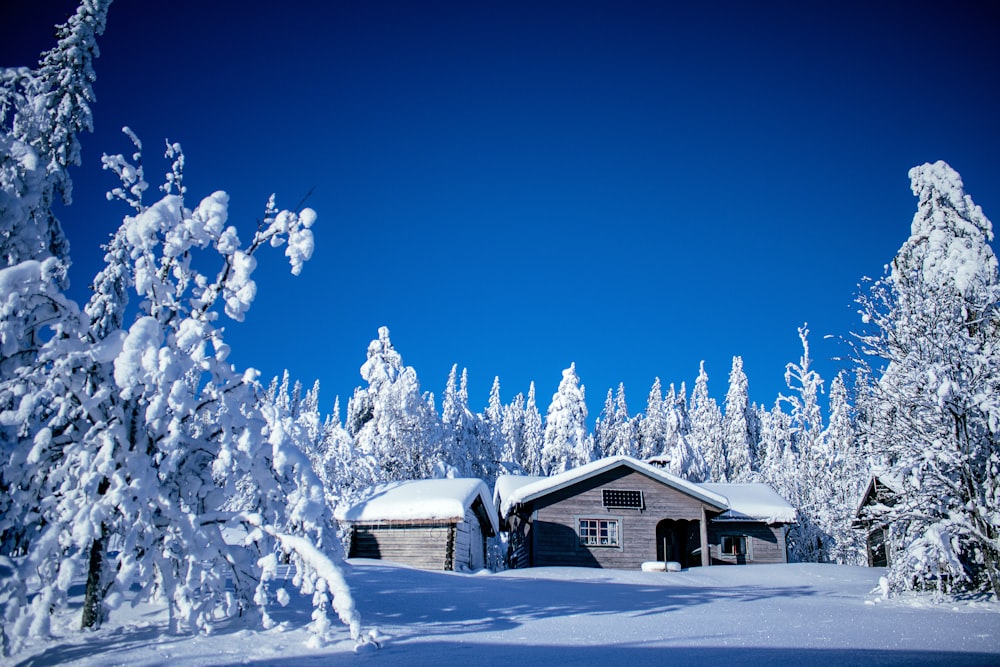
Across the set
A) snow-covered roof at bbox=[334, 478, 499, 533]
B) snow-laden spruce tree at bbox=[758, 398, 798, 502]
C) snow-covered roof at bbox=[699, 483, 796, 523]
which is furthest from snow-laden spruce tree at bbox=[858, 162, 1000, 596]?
snow-laden spruce tree at bbox=[758, 398, 798, 502]

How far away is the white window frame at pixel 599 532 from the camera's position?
2600cm

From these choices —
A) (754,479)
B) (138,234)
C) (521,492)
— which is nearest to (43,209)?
(138,234)

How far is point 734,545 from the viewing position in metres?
29.9

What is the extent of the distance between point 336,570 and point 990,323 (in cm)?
1731

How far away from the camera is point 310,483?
7.05m

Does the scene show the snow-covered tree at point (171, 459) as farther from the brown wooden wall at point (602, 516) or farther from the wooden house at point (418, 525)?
the brown wooden wall at point (602, 516)

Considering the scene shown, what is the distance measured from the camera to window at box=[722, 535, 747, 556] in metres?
29.6

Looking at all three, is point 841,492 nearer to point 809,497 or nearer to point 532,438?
point 809,497

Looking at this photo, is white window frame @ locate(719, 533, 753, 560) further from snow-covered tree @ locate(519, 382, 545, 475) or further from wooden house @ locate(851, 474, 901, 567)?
snow-covered tree @ locate(519, 382, 545, 475)

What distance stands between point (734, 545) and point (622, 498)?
296 inches

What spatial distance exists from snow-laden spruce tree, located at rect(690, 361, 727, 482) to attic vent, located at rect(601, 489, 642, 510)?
1252 inches

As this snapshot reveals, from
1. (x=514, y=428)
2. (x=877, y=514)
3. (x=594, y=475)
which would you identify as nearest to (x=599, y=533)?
(x=594, y=475)

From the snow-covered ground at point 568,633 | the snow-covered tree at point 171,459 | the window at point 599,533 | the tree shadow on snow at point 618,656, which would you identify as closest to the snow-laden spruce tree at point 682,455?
the window at point 599,533

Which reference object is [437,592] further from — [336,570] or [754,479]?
[754,479]
